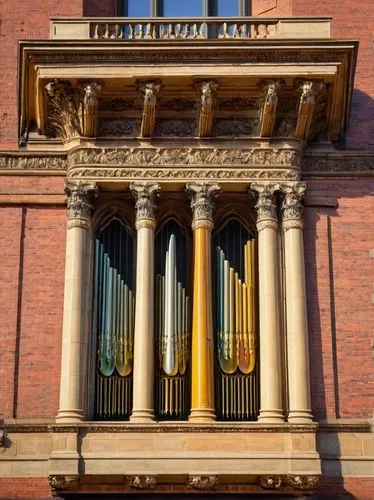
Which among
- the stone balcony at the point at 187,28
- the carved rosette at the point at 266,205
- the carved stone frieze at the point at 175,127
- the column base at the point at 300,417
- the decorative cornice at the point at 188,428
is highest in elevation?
the stone balcony at the point at 187,28

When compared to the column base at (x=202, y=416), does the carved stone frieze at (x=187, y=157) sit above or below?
above

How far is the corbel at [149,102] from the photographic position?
688 inches

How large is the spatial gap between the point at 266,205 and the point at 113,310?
3.28 metres

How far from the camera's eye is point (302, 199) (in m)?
17.9

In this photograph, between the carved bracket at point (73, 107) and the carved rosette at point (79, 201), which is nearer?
the carved bracket at point (73, 107)

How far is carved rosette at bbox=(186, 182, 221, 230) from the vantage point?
17.7 m

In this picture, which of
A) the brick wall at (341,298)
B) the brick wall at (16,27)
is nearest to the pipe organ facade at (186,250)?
the brick wall at (341,298)

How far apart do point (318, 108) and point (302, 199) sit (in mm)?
1706

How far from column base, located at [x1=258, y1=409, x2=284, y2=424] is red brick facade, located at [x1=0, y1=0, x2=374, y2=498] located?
0.75 metres

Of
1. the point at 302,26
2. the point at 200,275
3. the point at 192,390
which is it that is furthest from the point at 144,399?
the point at 302,26

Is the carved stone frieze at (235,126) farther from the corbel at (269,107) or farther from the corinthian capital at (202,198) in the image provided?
the corinthian capital at (202,198)

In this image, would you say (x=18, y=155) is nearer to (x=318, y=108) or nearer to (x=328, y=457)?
(x=318, y=108)

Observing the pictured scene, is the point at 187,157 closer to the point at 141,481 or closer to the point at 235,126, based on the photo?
the point at 235,126

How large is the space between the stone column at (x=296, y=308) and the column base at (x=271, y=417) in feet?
0.54
